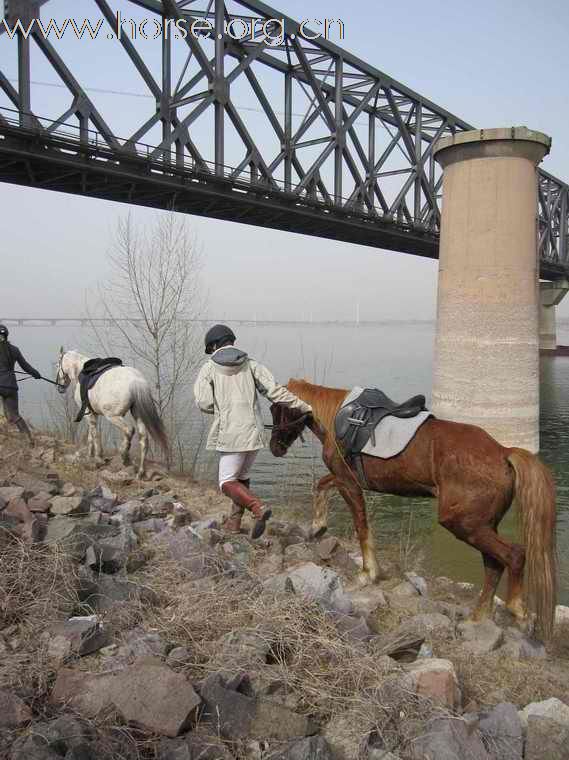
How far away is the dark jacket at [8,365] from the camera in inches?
351

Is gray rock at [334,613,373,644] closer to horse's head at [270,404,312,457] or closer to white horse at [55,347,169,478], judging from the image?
horse's head at [270,404,312,457]

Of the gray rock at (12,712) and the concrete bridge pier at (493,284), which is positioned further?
the concrete bridge pier at (493,284)

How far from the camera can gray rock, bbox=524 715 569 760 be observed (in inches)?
105

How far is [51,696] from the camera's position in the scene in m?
2.61

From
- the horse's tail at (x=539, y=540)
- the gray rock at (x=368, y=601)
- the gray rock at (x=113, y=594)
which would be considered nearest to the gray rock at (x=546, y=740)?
the gray rock at (x=368, y=601)

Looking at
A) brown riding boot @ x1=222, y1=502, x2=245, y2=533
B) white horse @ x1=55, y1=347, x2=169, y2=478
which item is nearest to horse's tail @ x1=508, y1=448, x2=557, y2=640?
brown riding boot @ x1=222, y1=502, x2=245, y2=533

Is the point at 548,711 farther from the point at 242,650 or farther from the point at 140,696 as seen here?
the point at 140,696

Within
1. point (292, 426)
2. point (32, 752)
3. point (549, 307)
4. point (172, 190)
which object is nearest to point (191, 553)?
point (292, 426)

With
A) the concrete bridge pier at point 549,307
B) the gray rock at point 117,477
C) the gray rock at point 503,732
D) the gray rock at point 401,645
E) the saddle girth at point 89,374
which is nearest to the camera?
the gray rock at point 503,732

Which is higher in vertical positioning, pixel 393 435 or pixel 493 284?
pixel 493 284

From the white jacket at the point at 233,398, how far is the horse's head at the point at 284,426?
0.16m

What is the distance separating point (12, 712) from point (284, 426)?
3296 millimetres

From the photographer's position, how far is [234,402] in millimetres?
5195

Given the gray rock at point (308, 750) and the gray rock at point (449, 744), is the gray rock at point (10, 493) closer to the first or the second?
the gray rock at point (308, 750)
